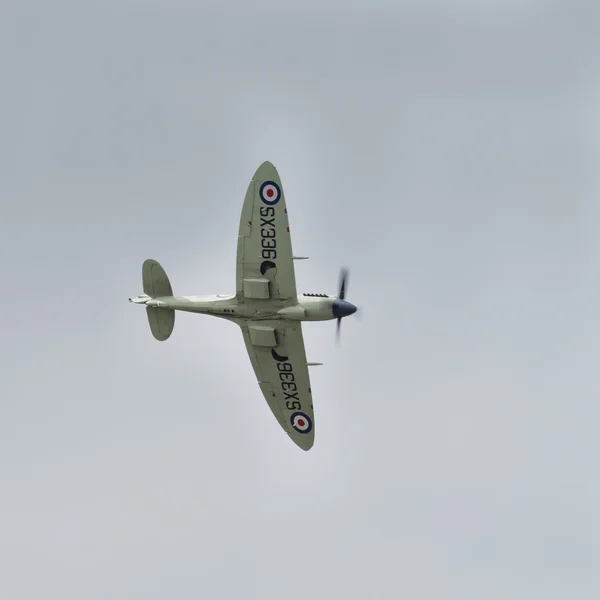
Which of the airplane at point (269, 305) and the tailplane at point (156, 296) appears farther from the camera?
the tailplane at point (156, 296)

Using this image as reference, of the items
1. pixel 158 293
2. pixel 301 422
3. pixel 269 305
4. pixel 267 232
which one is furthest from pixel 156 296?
pixel 301 422

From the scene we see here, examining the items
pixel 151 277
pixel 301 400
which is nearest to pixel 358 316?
pixel 301 400

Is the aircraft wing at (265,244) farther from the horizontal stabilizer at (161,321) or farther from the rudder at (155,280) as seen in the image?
the horizontal stabilizer at (161,321)

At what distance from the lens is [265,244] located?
43.5 m

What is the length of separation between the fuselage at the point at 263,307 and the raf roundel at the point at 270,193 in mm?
3982

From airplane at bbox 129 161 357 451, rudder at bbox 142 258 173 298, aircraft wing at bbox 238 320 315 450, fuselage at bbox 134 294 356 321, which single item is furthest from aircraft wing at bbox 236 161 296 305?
rudder at bbox 142 258 173 298

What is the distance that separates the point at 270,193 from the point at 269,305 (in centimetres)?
448

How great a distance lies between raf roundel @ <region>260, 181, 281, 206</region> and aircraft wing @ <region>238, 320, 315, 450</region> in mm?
5025

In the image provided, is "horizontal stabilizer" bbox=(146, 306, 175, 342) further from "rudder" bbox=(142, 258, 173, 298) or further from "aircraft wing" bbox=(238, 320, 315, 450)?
"aircraft wing" bbox=(238, 320, 315, 450)

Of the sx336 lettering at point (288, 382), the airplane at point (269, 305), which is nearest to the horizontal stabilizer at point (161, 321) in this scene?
the airplane at point (269, 305)

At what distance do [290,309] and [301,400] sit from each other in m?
5.21

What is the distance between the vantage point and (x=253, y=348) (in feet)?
152

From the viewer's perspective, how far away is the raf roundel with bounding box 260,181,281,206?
4312 cm

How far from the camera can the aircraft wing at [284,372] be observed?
45.4m
